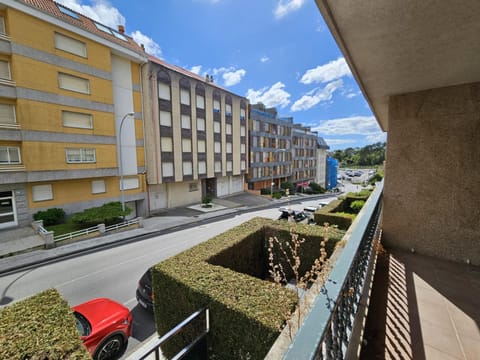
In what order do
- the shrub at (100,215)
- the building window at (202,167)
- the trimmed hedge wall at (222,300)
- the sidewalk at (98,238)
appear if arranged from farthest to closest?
1. the building window at (202,167)
2. the shrub at (100,215)
3. the sidewalk at (98,238)
4. the trimmed hedge wall at (222,300)

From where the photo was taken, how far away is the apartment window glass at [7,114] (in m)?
10.7

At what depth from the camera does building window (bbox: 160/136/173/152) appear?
1769 centimetres

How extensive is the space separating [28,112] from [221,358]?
15523 mm

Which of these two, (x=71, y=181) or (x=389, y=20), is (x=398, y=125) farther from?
(x=71, y=181)

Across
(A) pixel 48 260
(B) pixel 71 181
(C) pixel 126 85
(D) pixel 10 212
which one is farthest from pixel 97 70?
(A) pixel 48 260

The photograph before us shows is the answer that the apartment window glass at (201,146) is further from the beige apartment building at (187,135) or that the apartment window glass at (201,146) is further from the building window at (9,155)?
the building window at (9,155)

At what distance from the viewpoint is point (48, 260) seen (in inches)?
359

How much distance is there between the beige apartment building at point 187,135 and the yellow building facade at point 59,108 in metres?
1.82

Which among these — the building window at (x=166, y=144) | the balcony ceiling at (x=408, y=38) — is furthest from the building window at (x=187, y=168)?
the balcony ceiling at (x=408, y=38)

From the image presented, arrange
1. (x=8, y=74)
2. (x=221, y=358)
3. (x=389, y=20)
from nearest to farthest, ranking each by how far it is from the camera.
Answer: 1. (x=389, y=20)
2. (x=221, y=358)
3. (x=8, y=74)

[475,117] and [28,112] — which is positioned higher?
[28,112]

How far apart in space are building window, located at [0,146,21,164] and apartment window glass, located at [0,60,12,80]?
3.73m

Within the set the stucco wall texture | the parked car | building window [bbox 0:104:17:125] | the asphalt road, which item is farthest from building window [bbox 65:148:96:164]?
the stucco wall texture

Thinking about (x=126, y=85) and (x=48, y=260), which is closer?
(x=48, y=260)
